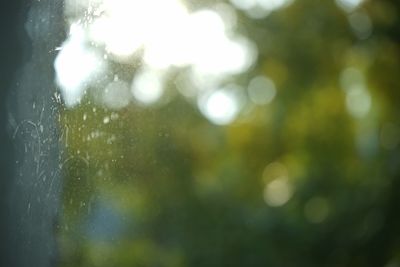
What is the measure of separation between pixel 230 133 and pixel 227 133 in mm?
76

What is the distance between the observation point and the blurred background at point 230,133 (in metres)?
0.76

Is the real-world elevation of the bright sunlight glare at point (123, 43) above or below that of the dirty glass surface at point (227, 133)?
above

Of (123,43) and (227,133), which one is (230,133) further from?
(123,43)

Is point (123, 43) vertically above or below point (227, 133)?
above

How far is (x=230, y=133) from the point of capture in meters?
3.14

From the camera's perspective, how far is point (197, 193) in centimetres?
329

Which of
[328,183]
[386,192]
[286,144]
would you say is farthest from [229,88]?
[386,192]

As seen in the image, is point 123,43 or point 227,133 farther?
point 227,133

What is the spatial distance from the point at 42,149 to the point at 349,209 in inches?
79.5

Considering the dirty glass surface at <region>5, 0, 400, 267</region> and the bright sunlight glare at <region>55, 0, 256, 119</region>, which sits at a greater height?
the bright sunlight glare at <region>55, 0, 256, 119</region>

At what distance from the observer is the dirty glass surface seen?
754 millimetres

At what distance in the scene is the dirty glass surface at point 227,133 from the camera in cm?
75

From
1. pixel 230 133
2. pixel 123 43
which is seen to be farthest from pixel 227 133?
pixel 123 43

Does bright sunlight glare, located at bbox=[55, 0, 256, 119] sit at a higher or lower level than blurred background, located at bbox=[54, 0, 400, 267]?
higher
